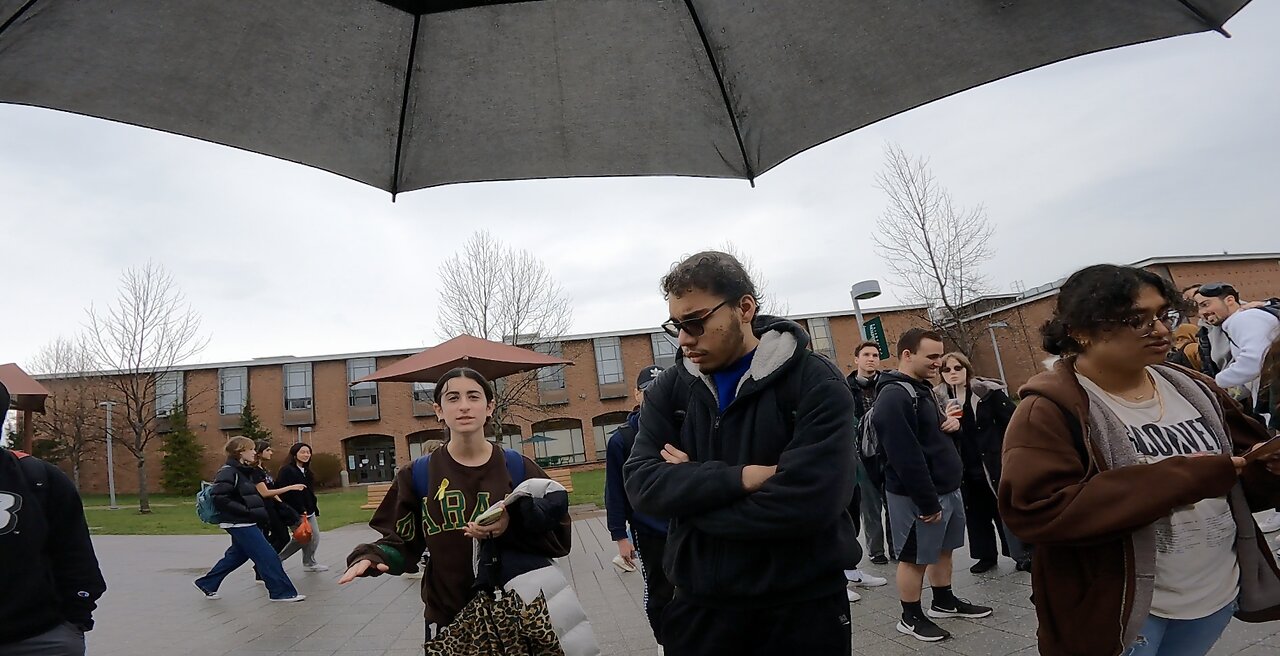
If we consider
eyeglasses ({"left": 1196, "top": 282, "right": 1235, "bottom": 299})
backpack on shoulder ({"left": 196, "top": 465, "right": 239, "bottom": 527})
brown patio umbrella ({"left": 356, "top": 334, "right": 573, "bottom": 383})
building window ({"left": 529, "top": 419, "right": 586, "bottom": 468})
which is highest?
brown patio umbrella ({"left": 356, "top": 334, "right": 573, "bottom": 383})

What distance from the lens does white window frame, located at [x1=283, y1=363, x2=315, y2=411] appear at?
4441 centimetres

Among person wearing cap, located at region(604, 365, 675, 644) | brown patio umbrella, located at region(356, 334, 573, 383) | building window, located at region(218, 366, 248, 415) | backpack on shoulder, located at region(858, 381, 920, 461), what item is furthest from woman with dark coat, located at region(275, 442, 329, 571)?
building window, located at region(218, 366, 248, 415)

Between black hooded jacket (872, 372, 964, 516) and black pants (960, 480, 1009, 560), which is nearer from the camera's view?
black hooded jacket (872, 372, 964, 516)

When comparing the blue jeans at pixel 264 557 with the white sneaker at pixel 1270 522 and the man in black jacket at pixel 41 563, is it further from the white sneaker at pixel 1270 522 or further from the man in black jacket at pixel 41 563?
the white sneaker at pixel 1270 522

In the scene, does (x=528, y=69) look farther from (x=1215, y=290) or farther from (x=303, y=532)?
(x=303, y=532)

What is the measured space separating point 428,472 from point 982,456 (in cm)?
517

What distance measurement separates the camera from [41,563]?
2984 millimetres

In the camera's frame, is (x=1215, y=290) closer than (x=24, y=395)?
No

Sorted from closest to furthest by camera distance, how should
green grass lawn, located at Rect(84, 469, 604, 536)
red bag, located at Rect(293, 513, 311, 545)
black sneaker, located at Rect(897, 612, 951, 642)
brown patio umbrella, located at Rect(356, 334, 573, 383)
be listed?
1. black sneaker, located at Rect(897, 612, 951, 642)
2. red bag, located at Rect(293, 513, 311, 545)
3. brown patio umbrella, located at Rect(356, 334, 573, 383)
4. green grass lawn, located at Rect(84, 469, 604, 536)

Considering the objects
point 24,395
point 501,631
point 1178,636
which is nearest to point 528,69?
point 501,631

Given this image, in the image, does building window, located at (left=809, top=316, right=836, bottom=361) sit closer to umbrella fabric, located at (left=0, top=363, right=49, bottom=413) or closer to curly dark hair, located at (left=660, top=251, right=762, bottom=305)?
umbrella fabric, located at (left=0, top=363, right=49, bottom=413)

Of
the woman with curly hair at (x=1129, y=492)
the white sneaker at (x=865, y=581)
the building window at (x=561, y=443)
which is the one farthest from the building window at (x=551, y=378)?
the woman with curly hair at (x=1129, y=492)

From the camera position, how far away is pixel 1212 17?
7.02ft

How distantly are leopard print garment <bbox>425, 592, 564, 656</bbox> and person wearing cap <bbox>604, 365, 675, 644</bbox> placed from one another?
0.91 m
